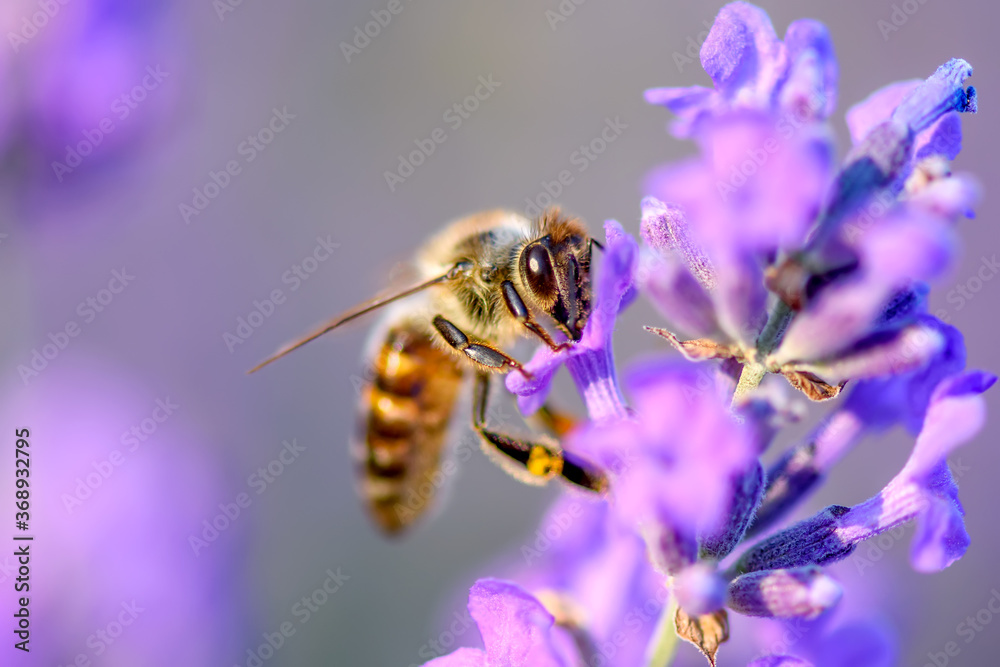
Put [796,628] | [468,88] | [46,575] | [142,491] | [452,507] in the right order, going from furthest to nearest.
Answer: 1. [468,88]
2. [452,507]
3. [142,491]
4. [46,575]
5. [796,628]

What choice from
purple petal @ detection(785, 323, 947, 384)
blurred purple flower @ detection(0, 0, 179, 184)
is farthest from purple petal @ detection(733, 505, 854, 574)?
blurred purple flower @ detection(0, 0, 179, 184)

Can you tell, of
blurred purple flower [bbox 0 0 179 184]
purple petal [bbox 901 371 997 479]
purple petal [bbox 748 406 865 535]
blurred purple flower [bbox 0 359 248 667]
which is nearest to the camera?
purple petal [bbox 901 371 997 479]

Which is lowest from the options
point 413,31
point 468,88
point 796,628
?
point 796,628

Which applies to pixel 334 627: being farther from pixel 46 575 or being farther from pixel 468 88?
pixel 468 88

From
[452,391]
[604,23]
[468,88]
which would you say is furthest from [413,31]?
[452,391]

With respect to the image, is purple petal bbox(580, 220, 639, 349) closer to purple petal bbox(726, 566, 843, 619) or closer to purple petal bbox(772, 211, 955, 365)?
purple petal bbox(772, 211, 955, 365)

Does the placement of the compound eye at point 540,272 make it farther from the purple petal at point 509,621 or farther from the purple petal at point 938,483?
the purple petal at point 938,483
